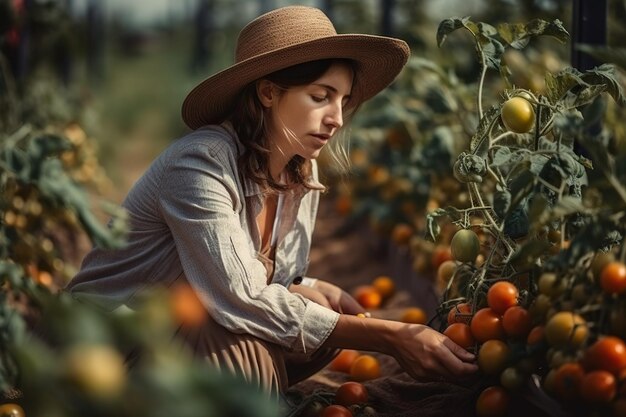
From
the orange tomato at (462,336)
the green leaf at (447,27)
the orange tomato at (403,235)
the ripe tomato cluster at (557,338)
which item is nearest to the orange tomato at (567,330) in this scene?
the ripe tomato cluster at (557,338)

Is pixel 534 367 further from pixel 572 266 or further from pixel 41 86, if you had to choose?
pixel 41 86

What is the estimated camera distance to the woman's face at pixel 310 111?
2236mm

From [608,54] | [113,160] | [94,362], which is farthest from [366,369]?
[113,160]

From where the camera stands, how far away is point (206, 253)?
2086mm

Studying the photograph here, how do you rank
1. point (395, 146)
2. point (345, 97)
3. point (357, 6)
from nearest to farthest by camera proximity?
point (345, 97) → point (395, 146) → point (357, 6)

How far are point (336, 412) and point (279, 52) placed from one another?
2.64 ft

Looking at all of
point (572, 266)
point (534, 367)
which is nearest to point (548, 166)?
point (572, 266)

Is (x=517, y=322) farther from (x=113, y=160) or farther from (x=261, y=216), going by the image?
(x=113, y=160)

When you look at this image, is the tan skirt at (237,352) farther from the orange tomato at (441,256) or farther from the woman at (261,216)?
the orange tomato at (441,256)

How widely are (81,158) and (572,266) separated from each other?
3.33 meters

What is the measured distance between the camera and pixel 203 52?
34.6 feet

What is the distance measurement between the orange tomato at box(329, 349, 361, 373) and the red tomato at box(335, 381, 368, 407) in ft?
1.30

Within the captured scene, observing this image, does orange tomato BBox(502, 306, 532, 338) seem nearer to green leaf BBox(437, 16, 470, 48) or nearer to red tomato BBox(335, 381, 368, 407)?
red tomato BBox(335, 381, 368, 407)

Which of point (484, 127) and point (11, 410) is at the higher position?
point (484, 127)
